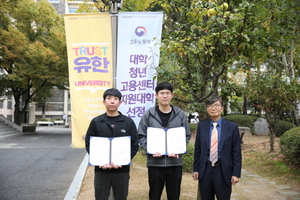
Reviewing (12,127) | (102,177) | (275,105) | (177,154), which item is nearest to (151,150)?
(177,154)

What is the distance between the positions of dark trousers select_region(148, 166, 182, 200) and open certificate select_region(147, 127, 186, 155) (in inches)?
9.5

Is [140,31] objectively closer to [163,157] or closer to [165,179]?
[163,157]

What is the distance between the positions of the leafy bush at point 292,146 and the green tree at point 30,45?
691 inches

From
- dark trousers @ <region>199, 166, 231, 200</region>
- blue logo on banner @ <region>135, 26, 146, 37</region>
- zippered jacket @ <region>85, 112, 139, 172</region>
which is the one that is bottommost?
dark trousers @ <region>199, 166, 231, 200</region>

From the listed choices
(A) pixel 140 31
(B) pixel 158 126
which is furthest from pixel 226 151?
(A) pixel 140 31

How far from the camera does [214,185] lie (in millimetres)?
3986

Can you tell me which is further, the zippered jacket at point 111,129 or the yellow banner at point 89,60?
the yellow banner at point 89,60

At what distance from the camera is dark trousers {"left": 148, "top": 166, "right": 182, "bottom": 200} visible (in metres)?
4.06

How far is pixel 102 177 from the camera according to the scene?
3.96 meters

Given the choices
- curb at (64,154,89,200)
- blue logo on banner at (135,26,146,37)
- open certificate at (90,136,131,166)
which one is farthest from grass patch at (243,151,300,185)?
open certificate at (90,136,131,166)

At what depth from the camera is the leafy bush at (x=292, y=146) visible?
9.26 m

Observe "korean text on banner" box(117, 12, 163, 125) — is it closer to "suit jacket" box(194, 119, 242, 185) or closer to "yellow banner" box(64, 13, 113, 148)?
"yellow banner" box(64, 13, 113, 148)

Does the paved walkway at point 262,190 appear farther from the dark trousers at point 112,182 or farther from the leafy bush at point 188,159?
the dark trousers at point 112,182

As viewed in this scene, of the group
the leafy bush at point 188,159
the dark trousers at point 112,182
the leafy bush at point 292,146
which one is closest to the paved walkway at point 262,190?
the leafy bush at point 292,146
